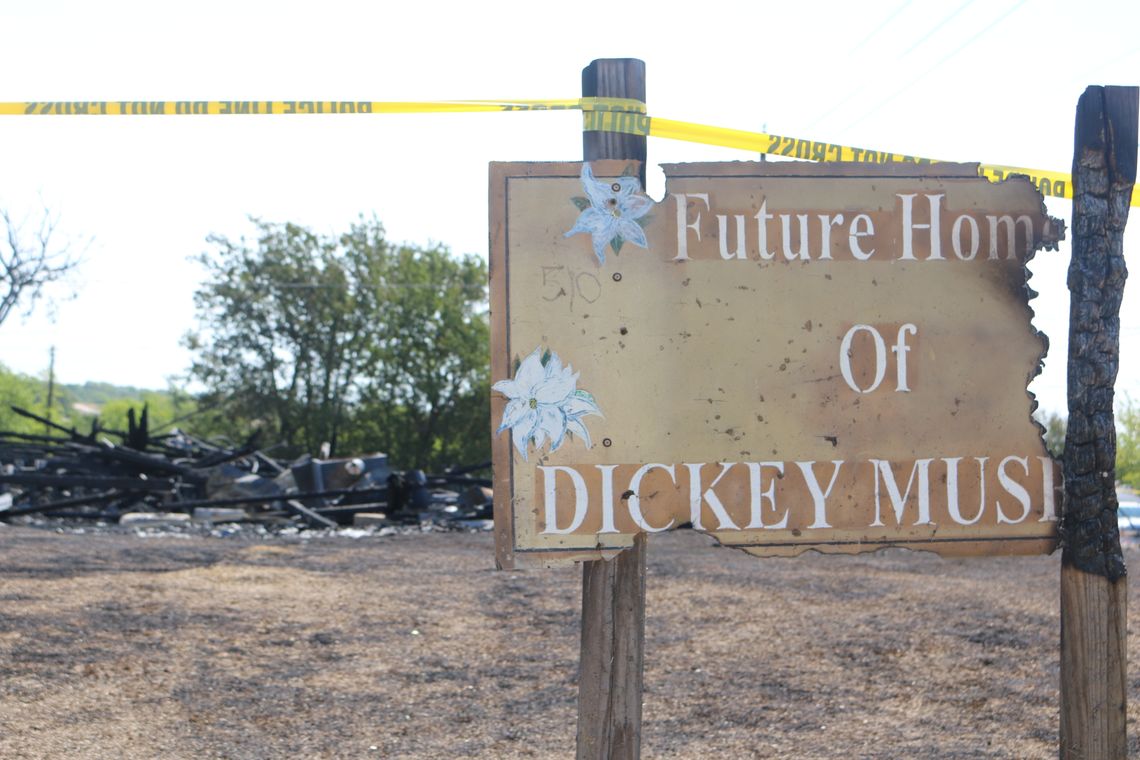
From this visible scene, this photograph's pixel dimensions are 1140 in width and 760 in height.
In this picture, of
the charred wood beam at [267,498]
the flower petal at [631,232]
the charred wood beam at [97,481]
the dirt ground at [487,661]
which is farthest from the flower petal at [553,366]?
the charred wood beam at [97,481]

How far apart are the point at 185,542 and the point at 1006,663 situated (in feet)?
33.7

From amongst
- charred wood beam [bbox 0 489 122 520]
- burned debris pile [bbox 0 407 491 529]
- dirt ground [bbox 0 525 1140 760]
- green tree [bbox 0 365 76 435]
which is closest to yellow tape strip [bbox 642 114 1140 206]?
dirt ground [bbox 0 525 1140 760]

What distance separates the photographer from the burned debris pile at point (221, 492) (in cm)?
1722

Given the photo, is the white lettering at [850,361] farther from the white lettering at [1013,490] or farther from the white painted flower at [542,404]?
the white painted flower at [542,404]

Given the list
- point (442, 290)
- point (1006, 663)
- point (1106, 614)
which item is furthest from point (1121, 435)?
point (442, 290)

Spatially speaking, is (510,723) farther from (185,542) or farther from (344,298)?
(344,298)

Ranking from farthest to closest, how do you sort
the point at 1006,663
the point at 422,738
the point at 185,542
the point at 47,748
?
the point at 185,542
the point at 1006,663
the point at 422,738
the point at 47,748

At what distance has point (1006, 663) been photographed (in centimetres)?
722

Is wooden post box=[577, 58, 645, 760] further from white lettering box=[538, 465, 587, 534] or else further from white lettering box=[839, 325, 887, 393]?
white lettering box=[839, 325, 887, 393]

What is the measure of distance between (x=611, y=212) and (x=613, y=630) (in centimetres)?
121

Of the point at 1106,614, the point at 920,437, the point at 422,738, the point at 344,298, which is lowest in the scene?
A: the point at 422,738

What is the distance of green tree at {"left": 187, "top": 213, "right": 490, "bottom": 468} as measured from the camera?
125ft

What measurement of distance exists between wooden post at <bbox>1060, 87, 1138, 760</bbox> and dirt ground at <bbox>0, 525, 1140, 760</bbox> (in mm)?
2276

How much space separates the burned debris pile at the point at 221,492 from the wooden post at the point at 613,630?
13.6 meters
